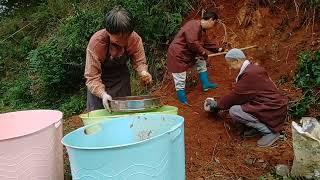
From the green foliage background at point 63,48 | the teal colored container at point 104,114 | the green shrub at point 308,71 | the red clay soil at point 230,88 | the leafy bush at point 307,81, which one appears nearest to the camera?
the teal colored container at point 104,114

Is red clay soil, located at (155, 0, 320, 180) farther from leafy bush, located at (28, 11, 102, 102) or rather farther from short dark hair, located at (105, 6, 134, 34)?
leafy bush, located at (28, 11, 102, 102)

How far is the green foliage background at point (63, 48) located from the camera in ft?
22.8

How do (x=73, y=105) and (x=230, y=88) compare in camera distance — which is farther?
(x=73, y=105)

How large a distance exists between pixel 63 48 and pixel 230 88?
3.11 metres

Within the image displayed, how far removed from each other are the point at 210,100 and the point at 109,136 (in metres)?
1.87

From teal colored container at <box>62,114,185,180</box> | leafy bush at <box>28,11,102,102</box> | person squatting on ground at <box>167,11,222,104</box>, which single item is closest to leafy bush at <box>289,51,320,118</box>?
person squatting on ground at <box>167,11,222,104</box>

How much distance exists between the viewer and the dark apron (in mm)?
3904

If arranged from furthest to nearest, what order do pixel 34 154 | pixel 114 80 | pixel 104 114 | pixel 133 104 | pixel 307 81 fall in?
1. pixel 307 81
2. pixel 114 80
3. pixel 104 114
4. pixel 133 104
5. pixel 34 154

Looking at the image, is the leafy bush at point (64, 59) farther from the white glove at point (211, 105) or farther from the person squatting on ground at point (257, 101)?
the person squatting on ground at point (257, 101)

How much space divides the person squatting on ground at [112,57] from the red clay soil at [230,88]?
3.25 feet

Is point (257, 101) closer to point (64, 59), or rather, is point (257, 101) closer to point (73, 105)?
point (73, 105)

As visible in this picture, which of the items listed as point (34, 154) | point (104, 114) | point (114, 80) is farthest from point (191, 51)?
point (34, 154)

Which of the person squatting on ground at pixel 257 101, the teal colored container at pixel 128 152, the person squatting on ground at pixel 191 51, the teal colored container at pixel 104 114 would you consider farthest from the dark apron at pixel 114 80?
the person squatting on ground at pixel 191 51

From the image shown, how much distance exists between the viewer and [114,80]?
13.2 feet
